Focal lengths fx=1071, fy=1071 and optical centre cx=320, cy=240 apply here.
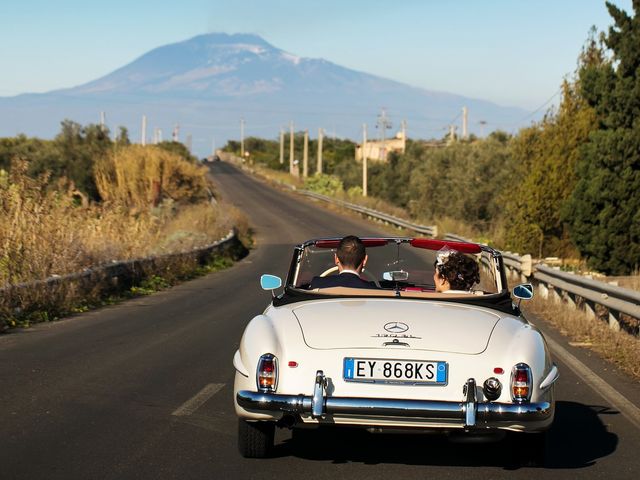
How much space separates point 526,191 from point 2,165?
30.6m

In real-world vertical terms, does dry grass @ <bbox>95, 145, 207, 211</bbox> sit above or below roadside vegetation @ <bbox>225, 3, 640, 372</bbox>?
below

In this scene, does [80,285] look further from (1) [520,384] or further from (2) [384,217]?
(2) [384,217]

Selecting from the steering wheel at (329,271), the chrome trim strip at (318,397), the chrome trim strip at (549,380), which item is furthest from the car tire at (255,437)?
the steering wheel at (329,271)

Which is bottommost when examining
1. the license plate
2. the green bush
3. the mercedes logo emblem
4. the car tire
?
the green bush

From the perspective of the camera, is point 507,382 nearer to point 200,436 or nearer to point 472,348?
point 472,348

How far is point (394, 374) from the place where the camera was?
233 inches

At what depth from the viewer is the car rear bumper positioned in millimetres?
5766

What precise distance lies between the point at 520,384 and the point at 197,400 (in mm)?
3404

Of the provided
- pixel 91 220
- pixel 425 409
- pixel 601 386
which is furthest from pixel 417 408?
pixel 91 220

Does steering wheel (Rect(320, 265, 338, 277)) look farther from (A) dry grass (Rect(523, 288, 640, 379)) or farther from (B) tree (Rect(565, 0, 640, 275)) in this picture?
(B) tree (Rect(565, 0, 640, 275))

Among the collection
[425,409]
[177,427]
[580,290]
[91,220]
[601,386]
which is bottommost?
[91,220]

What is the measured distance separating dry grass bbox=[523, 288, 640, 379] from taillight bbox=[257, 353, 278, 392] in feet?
18.1

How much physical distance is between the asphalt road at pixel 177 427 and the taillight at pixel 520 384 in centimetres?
62

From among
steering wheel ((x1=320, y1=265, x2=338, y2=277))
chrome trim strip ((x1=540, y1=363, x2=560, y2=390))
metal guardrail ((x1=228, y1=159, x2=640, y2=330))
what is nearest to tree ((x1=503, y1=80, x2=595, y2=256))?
metal guardrail ((x1=228, y1=159, x2=640, y2=330))
